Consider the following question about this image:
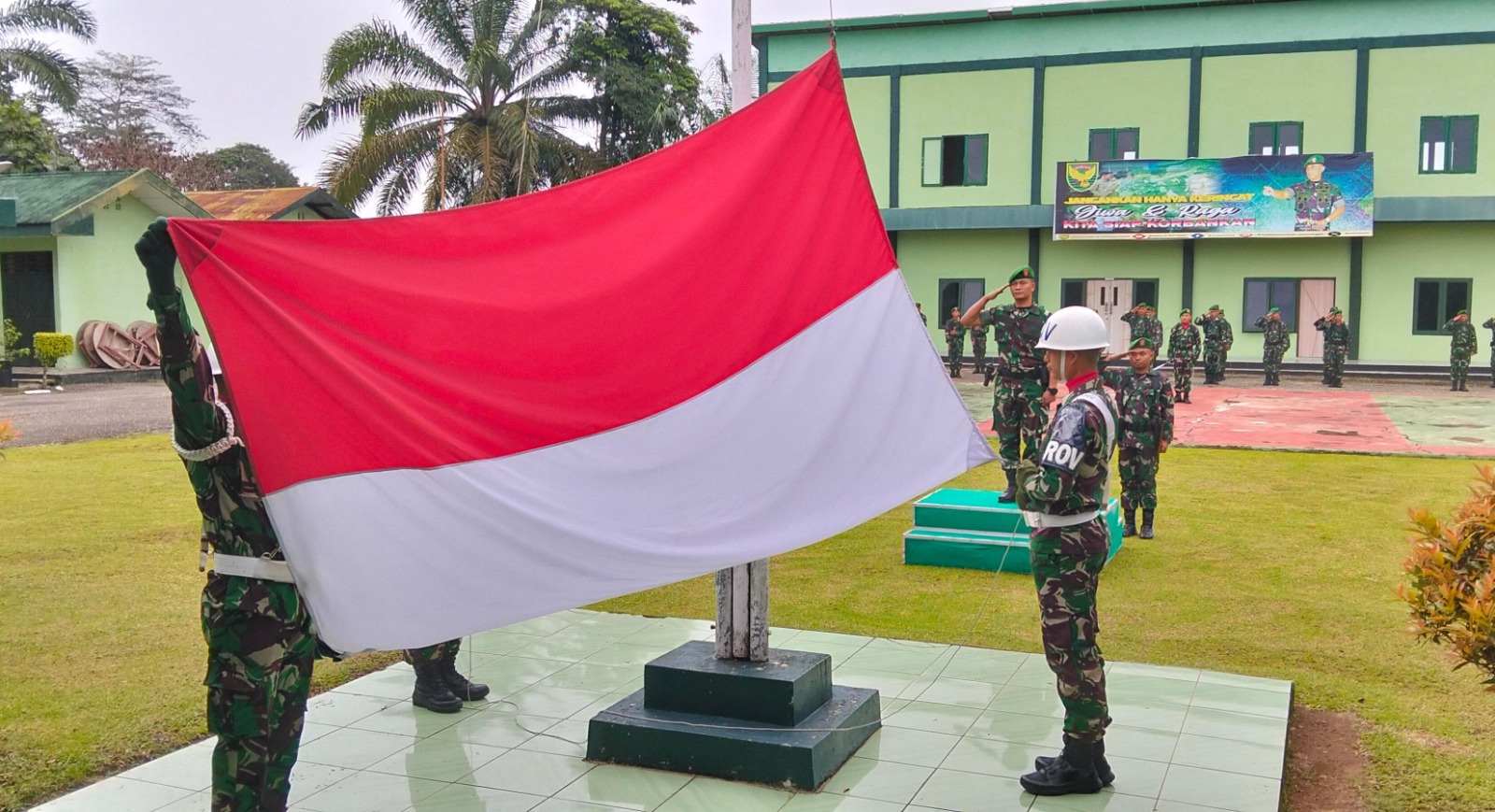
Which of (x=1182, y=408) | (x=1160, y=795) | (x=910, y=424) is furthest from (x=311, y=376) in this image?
(x=1182, y=408)

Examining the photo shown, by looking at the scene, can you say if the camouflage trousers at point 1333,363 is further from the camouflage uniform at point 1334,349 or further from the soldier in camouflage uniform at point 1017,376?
the soldier in camouflage uniform at point 1017,376

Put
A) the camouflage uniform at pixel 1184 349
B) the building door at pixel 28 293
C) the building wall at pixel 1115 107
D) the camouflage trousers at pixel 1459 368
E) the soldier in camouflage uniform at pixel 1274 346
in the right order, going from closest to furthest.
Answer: the camouflage uniform at pixel 1184 349 < the camouflage trousers at pixel 1459 368 < the soldier in camouflage uniform at pixel 1274 346 < the building door at pixel 28 293 < the building wall at pixel 1115 107

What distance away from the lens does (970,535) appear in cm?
928

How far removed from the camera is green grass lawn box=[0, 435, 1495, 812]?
5.55 metres

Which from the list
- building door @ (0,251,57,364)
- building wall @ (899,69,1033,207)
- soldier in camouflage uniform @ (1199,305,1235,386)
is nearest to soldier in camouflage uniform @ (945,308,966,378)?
building wall @ (899,69,1033,207)

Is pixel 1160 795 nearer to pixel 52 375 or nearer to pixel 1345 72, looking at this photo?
pixel 52 375

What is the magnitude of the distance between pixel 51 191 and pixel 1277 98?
27355 millimetres

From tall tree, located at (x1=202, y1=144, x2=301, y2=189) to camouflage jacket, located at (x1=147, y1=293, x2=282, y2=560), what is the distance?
5287cm

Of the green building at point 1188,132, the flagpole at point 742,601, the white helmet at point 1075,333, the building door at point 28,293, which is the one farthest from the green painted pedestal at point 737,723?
the green building at point 1188,132

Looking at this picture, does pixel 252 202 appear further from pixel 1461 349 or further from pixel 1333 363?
pixel 1461 349

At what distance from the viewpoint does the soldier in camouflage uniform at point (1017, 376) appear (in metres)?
9.85

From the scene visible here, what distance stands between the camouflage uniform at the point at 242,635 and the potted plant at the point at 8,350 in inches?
971

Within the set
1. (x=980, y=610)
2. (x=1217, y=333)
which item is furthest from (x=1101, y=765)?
(x=1217, y=333)

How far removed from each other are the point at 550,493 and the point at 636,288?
0.94 meters
